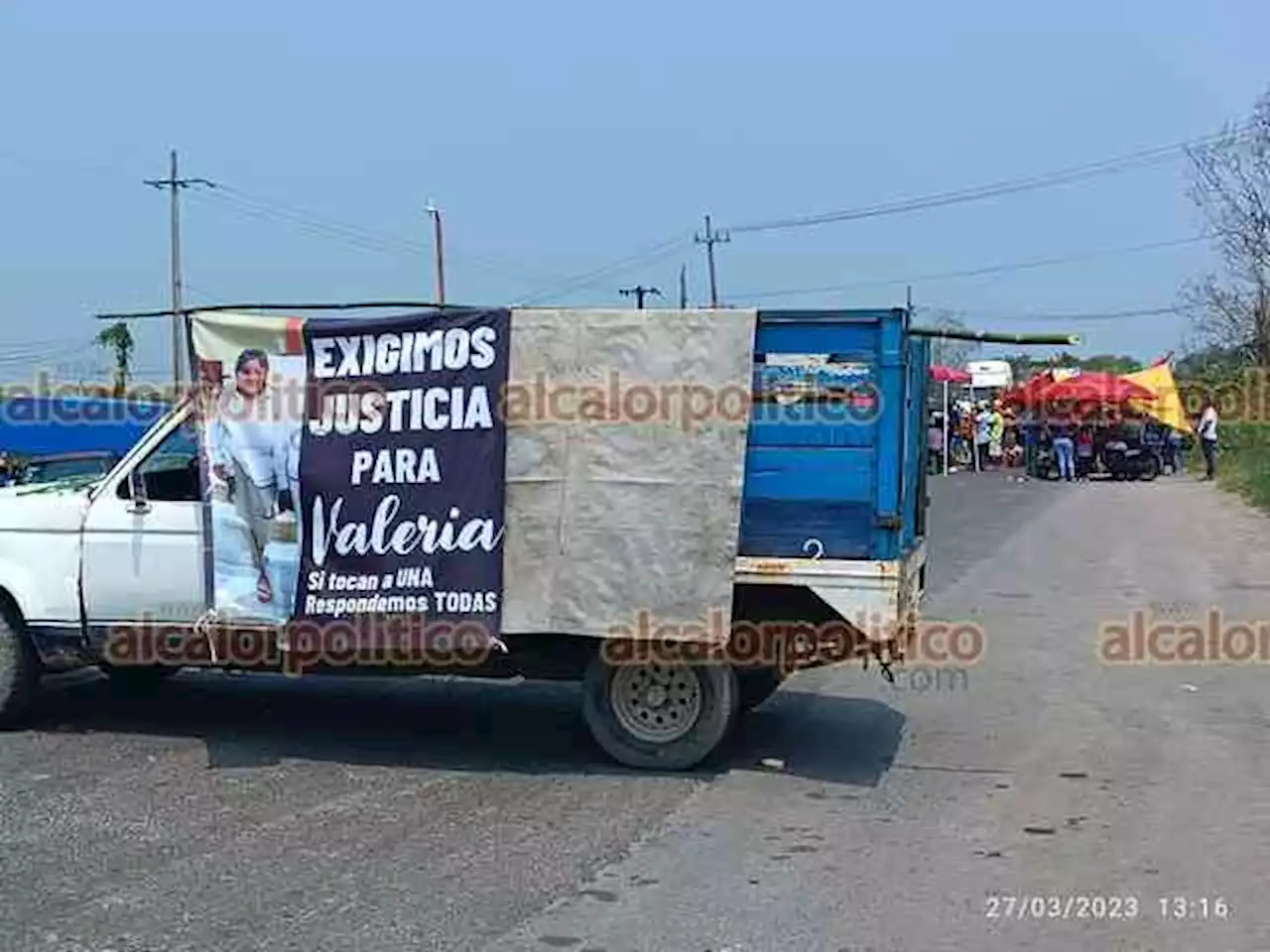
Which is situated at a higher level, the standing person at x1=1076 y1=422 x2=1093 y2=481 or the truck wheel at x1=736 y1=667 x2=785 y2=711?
the standing person at x1=1076 y1=422 x2=1093 y2=481

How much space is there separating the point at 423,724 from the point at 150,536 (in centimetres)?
189

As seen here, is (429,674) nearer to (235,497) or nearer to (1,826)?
(235,497)

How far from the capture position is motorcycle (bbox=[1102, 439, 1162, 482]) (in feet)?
122

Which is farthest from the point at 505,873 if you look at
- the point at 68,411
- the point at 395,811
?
the point at 68,411

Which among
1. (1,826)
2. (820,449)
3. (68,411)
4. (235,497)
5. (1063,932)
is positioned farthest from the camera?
(68,411)

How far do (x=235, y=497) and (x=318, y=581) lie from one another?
627 mm

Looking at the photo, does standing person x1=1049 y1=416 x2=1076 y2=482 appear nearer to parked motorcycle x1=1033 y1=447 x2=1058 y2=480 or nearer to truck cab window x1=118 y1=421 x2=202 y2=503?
parked motorcycle x1=1033 y1=447 x2=1058 y2=480

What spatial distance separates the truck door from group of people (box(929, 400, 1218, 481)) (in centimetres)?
2709

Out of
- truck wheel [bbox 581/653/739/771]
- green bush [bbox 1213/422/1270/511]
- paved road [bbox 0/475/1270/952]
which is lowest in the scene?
paved road [bbox 0/475/1270/952]

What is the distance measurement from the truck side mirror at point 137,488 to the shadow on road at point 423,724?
1.35m

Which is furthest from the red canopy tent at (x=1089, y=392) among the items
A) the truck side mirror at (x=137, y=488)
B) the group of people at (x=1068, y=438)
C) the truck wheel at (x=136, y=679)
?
the truck side mirror at (x=137, y=488)

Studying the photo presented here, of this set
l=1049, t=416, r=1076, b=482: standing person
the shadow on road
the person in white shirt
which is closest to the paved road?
the shadow on road

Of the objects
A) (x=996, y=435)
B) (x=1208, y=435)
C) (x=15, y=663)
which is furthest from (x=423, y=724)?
(x=996, y=435)

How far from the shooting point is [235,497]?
818cm
